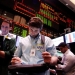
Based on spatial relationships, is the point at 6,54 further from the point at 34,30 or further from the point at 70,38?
the point at 70,38

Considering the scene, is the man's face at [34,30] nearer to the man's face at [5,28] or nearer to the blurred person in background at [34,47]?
the blurred person in background at [34,47]

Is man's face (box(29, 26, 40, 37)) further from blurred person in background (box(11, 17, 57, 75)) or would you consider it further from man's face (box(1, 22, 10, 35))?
man's face (box(1, 22, 10, 35))

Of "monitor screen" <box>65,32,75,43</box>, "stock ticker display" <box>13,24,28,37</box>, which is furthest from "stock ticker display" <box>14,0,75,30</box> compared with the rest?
"monitor screen" <box>65,32,75,43</box>

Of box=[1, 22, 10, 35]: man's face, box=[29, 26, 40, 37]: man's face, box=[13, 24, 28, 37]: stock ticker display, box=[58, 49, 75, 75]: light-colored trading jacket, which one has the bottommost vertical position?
box=[58, 49, 75, 75]: light-colored trading jacket

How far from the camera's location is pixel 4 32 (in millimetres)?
2215

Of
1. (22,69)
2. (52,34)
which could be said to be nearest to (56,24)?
(52,34)

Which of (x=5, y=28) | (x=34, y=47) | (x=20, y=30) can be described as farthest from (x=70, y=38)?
(x=34, y=47)

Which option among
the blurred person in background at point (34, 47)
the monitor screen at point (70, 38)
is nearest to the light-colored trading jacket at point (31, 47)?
the blurred person in background at point (34, 47)

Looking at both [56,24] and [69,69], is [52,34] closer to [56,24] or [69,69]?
[56,24]

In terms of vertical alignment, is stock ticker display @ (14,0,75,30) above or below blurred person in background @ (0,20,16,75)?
above

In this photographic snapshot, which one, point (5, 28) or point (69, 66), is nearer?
point (5, 28)

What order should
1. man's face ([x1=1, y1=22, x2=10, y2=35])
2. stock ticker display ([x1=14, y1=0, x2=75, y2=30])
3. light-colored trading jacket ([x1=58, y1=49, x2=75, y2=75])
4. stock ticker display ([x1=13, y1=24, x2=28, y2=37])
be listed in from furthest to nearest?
stock ticker display ([x1=14, y1=0, x2=75, y2=30]) → stock ticker display ([x1=13, y1=24, x2=28, y2=37]) → light-colored trading jacket ([x1=58, y1=49, x2=75, y2=75]) → man's face ([x1=1, y1=22, x2=10, y2=35])

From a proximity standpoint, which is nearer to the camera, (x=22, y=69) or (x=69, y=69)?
(x=22, y=69)

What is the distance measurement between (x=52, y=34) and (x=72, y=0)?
5.86 feet
